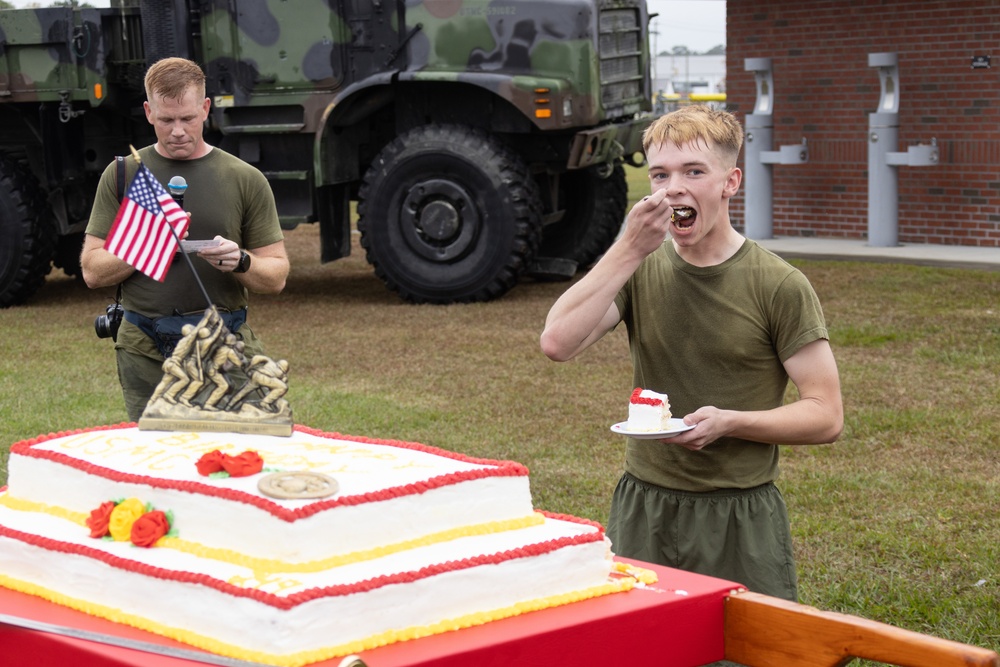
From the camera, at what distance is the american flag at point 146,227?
326 cm

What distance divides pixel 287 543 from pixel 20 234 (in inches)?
374

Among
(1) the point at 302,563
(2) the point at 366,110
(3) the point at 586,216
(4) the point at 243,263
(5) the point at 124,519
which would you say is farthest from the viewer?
(3) the point at 586,216

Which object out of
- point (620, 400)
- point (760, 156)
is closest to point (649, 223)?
point (620, 400)

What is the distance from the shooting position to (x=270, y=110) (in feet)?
37.3

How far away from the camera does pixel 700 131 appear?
296 cm

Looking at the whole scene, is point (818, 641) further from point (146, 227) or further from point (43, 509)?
point (146, 227)

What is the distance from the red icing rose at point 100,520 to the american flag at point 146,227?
0.75m

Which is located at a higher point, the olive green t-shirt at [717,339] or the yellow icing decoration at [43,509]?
the olive green t-shirt at [717,339]

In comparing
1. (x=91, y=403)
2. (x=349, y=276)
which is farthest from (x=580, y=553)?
(x=349, y=276)

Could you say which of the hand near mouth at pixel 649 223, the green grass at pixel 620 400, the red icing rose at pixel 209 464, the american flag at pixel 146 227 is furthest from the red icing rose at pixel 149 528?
the green grass at pixel 620 400

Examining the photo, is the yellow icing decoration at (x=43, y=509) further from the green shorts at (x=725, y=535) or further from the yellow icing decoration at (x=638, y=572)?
the green shorts at (x=725, y=535)

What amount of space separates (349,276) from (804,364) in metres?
10.9

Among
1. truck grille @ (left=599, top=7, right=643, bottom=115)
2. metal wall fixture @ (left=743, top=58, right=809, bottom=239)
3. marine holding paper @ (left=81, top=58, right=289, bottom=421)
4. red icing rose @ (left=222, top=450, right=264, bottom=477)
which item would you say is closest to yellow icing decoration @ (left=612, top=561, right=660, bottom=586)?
red icing rose @ (left=222, top=450, right=264, bottom=477)

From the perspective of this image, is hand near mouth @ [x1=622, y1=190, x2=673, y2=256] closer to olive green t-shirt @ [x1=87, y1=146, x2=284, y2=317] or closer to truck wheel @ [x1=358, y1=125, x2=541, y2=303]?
olive green t-shirt @ [x1=87, y1=146, x2=284, y2=317]
